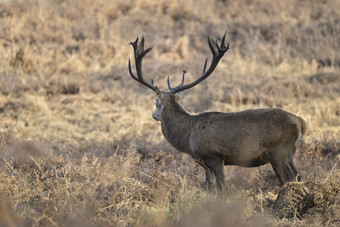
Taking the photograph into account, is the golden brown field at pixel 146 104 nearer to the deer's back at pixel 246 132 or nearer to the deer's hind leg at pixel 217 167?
the deer's hind leg at pixel 217 167

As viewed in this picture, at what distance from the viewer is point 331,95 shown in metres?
13.8

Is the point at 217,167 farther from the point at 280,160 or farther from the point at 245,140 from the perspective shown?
the point at 280,160

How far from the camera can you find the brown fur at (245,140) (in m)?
6.15

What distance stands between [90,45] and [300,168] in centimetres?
1152

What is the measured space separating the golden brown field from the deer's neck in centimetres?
55

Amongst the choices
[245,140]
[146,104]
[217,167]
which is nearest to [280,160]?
[245,140]

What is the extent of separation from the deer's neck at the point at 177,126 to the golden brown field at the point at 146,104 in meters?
0.55

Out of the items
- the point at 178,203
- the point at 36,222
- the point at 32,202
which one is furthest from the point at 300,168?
the point at 36,222

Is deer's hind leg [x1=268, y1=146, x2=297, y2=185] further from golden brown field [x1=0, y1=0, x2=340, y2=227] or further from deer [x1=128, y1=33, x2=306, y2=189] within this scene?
golden brown field [x1=0, y1=0, x2=340, y2=227]

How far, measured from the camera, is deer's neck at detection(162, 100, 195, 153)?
7136 millimetres

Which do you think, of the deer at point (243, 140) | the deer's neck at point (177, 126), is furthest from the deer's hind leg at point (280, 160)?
the deer's neck at point (177, 126)

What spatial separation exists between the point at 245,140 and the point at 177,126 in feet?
4.50

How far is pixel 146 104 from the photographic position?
13.7 m

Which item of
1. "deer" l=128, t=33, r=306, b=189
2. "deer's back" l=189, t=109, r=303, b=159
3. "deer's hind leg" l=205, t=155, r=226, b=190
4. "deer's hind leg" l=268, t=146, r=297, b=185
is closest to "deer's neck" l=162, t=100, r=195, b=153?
"deer" l=128, t=33, r=306, b=189
